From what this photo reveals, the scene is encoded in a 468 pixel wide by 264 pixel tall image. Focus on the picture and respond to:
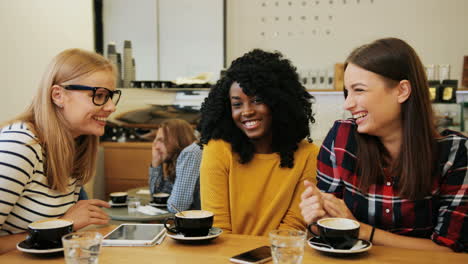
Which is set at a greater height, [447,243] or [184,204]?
[447,243]

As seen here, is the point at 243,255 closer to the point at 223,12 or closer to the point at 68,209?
the point at 68,209

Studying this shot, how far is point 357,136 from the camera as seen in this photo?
171 cm

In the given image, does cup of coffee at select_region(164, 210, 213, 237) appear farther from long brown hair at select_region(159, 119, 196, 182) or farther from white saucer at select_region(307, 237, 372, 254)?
long brown hair at select_region(159, 119, 196, 182)

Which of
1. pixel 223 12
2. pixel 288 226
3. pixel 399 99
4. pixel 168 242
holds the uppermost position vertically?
pixel 223 12

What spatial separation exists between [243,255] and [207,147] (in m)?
0.77

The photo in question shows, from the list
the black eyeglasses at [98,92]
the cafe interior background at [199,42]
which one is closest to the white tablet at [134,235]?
the black eyeglasses at [98,92]

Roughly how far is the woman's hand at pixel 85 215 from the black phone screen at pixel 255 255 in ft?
1.81

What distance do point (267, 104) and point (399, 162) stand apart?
0.56 m

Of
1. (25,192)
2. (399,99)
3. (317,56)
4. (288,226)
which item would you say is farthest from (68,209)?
(317,56)

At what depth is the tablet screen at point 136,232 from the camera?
4.51ft

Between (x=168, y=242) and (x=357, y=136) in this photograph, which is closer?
(x=168, y=242)

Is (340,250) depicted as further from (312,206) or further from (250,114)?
(250,114)

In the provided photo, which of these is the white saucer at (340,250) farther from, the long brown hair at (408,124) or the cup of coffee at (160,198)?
the cup of coffee at (160,198)

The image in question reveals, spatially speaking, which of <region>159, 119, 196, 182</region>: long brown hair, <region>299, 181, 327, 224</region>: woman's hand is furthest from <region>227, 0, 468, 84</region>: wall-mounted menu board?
<region>299, 181, 327, 224</region>: woman's hand
